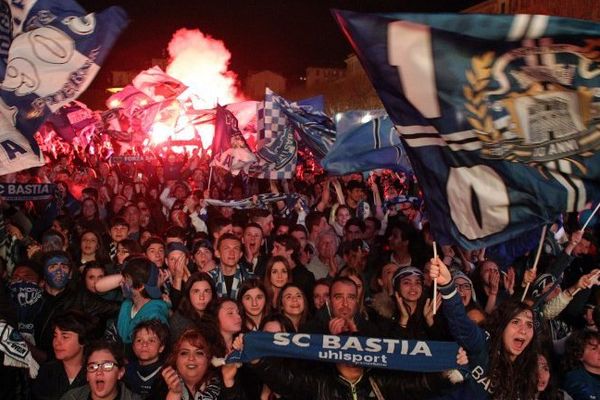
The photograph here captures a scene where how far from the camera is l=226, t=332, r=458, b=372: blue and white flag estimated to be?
12.9 ft

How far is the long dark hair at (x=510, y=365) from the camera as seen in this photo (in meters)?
4.11

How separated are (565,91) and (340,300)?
2177 mm

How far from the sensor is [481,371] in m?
A: 4.12

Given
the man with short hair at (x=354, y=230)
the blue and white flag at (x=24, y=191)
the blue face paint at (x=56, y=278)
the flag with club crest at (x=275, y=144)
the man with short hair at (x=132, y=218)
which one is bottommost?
the blue face paint at (x=56, y=278)

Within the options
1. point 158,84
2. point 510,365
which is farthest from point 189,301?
point 158,84

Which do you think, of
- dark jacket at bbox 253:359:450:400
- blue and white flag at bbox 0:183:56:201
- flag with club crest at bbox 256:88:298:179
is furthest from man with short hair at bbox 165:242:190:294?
flag with club crest at bbox 256:88:298:179

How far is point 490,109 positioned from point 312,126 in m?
7.16

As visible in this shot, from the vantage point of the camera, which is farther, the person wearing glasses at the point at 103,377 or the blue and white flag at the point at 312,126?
the blue and white flag at the point at 312,126

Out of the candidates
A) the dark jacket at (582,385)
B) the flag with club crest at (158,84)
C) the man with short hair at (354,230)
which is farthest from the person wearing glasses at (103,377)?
the flag with club crest at (158,84)

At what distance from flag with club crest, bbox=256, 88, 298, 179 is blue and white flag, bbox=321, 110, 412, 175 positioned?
9.29ft

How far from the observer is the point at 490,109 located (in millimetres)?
3883

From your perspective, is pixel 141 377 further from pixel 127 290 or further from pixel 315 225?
pixel 315 225

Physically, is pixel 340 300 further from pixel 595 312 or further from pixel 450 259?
pixel 450 259

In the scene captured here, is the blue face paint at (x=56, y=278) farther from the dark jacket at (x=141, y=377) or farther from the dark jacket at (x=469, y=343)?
the dark jacket at (x=469, y=343)
